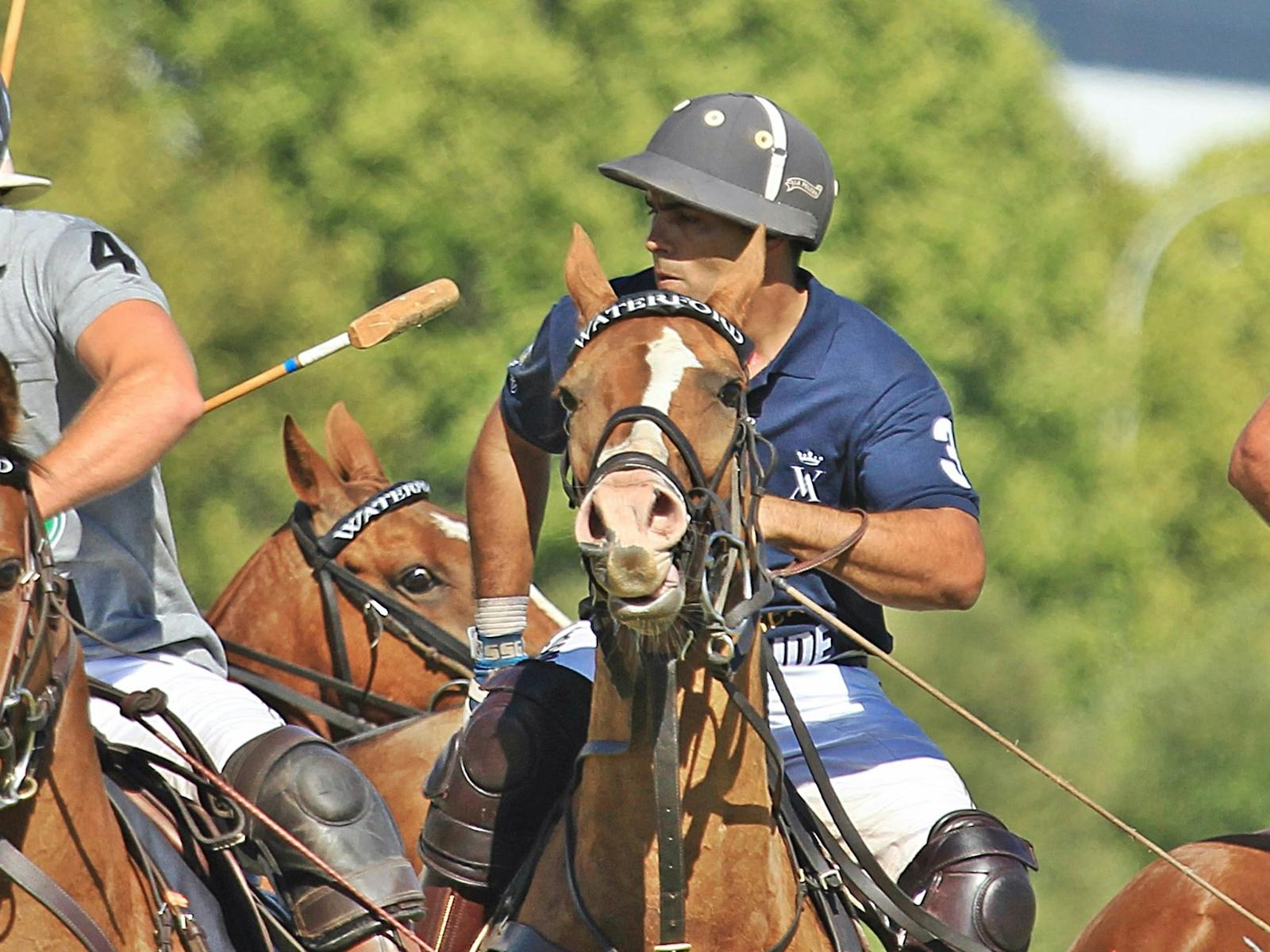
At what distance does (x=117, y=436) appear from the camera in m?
4.80

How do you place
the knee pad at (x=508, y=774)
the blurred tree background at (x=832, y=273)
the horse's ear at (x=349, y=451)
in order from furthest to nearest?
the blurred tree background at (x=832, y=273) → the horse's ear at (x=349, y=451) → the knee pad at (x=508, y=774)

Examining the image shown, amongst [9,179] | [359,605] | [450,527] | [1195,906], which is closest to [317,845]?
[9,179]

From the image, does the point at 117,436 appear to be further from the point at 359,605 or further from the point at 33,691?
the point at 359,605

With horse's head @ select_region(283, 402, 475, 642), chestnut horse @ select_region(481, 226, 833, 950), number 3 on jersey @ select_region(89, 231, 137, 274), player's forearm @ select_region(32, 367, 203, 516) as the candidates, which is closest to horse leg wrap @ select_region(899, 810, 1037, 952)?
chestnut horse @ select_region(481, 226, 833, 950)

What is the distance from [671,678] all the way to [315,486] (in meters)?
3.99

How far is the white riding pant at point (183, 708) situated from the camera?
213 inches

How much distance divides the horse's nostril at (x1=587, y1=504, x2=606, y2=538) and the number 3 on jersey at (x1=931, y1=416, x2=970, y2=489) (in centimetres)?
138

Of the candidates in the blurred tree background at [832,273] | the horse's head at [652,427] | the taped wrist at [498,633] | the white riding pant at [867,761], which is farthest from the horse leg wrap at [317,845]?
the blurred tree background at [832,273]

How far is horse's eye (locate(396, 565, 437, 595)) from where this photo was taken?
8.34 m

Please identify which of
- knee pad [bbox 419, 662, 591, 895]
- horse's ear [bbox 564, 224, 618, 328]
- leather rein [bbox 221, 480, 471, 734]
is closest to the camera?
horse's ear [bbox 564, 224, 618, 328]

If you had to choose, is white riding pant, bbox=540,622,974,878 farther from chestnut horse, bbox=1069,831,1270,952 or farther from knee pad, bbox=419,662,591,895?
chestnut horse, bbox=1069,831,1270,952

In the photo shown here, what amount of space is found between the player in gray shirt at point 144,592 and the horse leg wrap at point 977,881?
117cm

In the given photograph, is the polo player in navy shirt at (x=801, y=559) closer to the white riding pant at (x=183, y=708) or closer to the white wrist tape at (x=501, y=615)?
the white riding pant at (x=183, y=708)

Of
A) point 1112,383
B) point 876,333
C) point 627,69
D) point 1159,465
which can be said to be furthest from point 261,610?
point 1159,465
